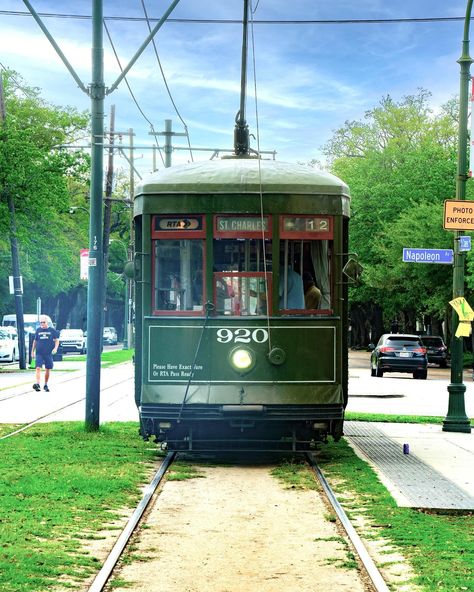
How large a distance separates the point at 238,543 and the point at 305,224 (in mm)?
5614

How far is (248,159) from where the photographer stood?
14.9 meters

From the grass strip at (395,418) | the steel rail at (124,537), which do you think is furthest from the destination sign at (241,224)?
the grass strip at (395,418)

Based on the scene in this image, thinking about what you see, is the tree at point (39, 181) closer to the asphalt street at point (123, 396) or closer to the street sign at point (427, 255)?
the asphalt street at point (123, 396)

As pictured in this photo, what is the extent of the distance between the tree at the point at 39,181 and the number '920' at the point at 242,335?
26.3 metres

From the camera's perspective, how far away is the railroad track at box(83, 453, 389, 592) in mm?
7414

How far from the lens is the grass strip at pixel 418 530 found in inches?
305

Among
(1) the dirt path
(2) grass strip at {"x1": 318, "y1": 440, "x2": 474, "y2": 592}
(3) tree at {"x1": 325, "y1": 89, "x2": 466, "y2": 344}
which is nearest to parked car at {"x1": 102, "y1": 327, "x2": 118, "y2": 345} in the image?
(3) tree at {"x1": 325, "y1": 89, "x2": 466, "y2": 344}

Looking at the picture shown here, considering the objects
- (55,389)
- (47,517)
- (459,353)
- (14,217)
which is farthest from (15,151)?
(47,517)

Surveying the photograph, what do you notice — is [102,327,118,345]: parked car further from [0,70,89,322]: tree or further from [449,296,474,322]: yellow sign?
[449,296,474,322]: yellow sign

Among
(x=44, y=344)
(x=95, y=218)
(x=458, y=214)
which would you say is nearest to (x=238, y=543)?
(x=95, y=218)

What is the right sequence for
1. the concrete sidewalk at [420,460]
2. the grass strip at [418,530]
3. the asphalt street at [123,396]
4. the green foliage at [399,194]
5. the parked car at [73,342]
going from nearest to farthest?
1. the grass strip at [418,530]
2. the concrete sidewalk at [420,460]
3. the asphalt street at [123,396]
4. the green foliage at [399,194]
5. the parked car at [73,342]

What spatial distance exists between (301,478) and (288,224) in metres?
3.01

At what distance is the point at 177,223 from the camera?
1384 cm

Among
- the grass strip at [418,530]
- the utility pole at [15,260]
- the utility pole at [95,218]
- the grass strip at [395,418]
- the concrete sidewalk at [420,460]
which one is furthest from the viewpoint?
the utility pole at [15,260]
